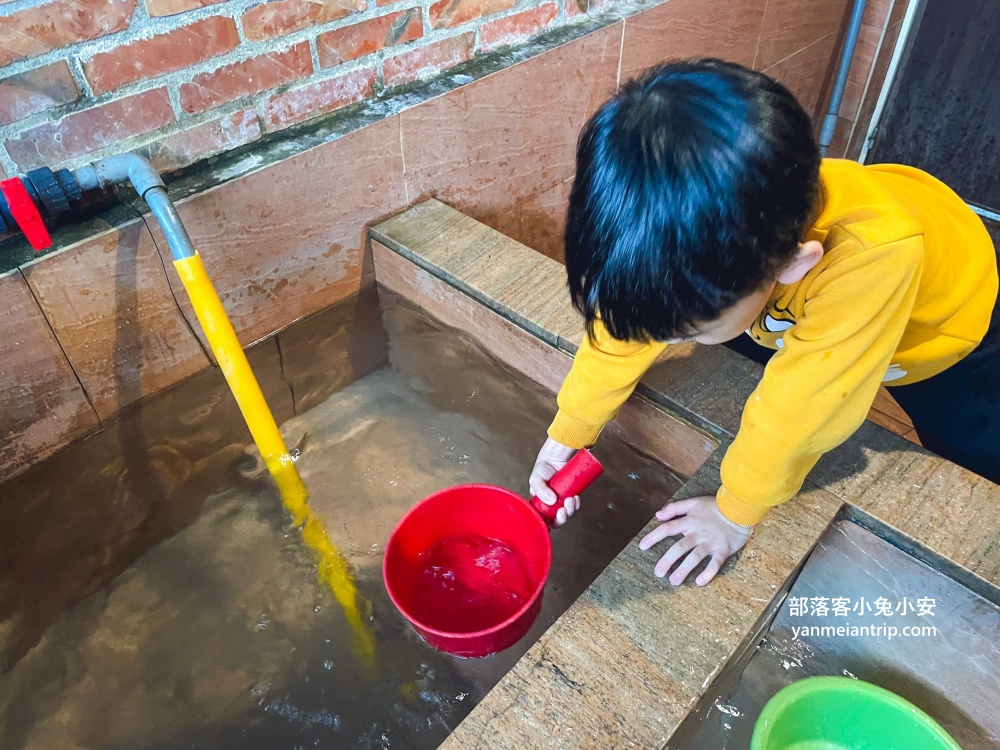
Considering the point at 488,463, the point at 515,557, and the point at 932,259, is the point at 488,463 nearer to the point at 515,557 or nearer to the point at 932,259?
the point at 515,557

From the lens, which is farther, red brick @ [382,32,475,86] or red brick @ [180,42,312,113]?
red brick @ [382,32,475,86]

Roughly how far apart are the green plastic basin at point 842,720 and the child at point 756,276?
0.19 metres

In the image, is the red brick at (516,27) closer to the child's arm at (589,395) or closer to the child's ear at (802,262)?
the child's arm at (589,395)

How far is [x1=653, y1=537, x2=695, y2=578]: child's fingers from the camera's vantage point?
3.03ft

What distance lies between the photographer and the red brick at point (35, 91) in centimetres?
102

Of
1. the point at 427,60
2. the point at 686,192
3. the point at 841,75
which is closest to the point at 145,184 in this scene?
the point at 427,60

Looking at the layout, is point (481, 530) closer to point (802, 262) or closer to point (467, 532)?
point (467, 532)

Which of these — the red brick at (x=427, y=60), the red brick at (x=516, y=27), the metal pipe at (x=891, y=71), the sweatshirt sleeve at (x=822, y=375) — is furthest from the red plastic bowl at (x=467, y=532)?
the metal pipe at (x=891, y=71)

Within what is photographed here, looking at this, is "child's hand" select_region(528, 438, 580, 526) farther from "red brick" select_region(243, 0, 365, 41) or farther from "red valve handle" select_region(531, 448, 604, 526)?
"red brick" select_region(243, 0, 365, 41)

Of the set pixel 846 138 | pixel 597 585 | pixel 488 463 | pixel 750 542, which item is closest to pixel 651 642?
pixel 597 585

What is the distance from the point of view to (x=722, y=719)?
40.7 inches

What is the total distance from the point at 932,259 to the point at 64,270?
132cm

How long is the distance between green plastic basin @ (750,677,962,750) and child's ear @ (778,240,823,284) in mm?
521

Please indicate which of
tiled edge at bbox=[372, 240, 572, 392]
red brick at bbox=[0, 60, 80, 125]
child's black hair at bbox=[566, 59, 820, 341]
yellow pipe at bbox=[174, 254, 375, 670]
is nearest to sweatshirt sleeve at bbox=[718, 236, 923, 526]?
child's black hair at bbox=[566, 59, 820, 341]
